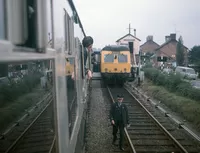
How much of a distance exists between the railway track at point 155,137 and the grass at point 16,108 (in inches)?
236

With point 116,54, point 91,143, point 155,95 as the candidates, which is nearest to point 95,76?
point 116,54

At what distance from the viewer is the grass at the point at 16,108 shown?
53.6 inches

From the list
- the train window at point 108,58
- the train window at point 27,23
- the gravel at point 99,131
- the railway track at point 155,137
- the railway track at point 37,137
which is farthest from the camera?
the train window at point 108,58

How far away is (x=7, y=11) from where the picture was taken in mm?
1354

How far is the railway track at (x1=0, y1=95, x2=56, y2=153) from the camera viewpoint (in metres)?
1.52

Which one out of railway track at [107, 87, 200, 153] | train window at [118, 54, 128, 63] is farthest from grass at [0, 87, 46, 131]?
train window at [118, 54, 128, 63]

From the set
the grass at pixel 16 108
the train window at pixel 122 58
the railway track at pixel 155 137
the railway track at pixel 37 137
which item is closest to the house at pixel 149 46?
the train window at pixel 122 58

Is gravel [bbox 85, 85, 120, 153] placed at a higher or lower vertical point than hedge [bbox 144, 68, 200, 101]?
lower

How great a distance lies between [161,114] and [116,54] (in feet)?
32.0

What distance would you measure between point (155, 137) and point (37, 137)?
7.72 metres

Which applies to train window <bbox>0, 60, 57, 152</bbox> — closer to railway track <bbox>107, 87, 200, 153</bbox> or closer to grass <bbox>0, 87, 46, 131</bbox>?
grass <bbox>0, 87, 46, 131</bbox>

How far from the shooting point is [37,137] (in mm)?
1921

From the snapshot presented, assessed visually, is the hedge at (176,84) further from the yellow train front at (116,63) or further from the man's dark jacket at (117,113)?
the man's dark jacket at (117,113)

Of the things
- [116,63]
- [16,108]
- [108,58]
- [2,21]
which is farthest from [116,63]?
[2,21]
